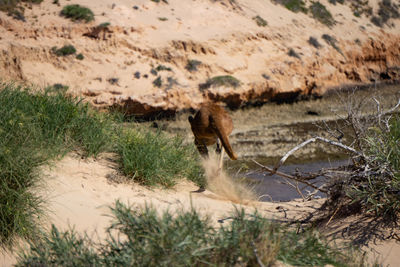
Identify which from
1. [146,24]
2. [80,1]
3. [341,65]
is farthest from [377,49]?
[80,1]

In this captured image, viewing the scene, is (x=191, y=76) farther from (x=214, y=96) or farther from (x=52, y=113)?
(x=52, y=113)

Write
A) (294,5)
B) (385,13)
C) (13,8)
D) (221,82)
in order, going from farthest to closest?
(385,13)
(294,5)
(13,8)
(221,82)

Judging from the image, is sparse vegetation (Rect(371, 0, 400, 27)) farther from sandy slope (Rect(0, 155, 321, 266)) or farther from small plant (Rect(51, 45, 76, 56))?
sandy slope (Rect(0, 155, 321, 266))

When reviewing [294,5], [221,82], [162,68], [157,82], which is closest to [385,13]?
[294,5]

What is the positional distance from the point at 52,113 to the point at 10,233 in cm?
220

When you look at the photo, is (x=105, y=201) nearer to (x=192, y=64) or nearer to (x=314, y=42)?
(x=192, y=64)

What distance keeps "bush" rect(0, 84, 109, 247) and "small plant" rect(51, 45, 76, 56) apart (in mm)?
10198

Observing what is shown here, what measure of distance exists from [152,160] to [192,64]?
471 inches

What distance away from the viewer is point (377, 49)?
2189cm

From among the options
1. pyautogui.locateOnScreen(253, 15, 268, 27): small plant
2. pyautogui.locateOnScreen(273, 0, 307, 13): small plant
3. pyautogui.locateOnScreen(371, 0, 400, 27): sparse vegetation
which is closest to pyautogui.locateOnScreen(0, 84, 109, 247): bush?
pyautogui.locateOnScreen(253, 15, 268, 27): small plant

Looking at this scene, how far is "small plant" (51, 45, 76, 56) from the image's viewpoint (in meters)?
16.0

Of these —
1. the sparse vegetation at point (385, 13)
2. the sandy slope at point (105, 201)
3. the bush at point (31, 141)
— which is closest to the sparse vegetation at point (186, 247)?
the sandy slope at point (105, 201)

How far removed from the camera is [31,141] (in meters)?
4.71

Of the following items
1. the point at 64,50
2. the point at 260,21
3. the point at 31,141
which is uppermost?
the point at 31,141
